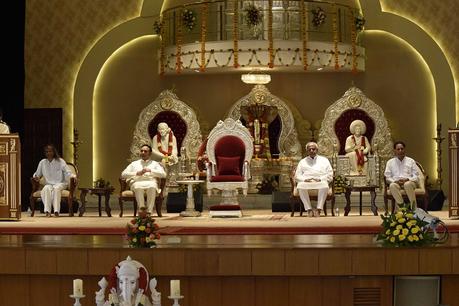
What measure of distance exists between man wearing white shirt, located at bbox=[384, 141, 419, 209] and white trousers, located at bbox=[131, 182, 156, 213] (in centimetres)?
317

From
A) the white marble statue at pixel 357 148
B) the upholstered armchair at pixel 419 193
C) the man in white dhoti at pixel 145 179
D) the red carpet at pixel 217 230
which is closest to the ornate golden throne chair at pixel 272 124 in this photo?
the white marble statue at pixel 357 148

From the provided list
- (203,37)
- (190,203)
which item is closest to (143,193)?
Result: (190,203)

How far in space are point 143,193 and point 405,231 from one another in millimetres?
6789

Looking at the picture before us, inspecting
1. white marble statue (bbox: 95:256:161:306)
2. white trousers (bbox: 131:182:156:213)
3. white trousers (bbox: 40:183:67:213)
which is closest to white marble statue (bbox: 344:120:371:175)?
white trousers (bbox: 131:182:156:213)

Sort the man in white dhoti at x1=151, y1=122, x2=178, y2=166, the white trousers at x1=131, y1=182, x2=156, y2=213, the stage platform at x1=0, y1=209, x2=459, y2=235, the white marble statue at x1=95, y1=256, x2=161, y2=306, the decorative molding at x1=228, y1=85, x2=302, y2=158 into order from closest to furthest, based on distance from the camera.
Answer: the white marble statue at x1=95, y1=256, x2=161, y2=306 < the stage platform at x1=0, y1=209, x2=459, y2=235 < the white trousers at x1=131, y1=182, x2=156, y2=213 < the man in white dhoti at x1=151, y1=122, x2=178, y2=166 < the decorative molding at x1=228, y1=85, x2=302, y2=158

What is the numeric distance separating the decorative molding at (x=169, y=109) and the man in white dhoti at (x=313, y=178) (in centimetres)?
354

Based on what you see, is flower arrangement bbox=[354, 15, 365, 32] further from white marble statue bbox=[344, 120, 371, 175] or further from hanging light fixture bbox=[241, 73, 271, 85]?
hanging light fixture bbox=[241, 73, 271, 85]

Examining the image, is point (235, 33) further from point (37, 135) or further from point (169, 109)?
point (37, 135)

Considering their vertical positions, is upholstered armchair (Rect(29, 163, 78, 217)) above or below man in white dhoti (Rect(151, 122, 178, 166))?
below

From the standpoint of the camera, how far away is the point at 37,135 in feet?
65.6

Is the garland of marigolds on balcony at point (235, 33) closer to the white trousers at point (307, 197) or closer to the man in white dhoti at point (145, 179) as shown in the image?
the man in white dhoti at point (145, 179)

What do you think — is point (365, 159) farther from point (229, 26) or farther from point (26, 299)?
point (26, 299)

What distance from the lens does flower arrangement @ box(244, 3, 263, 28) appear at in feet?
61.4

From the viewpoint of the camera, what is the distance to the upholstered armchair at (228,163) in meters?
15.9
